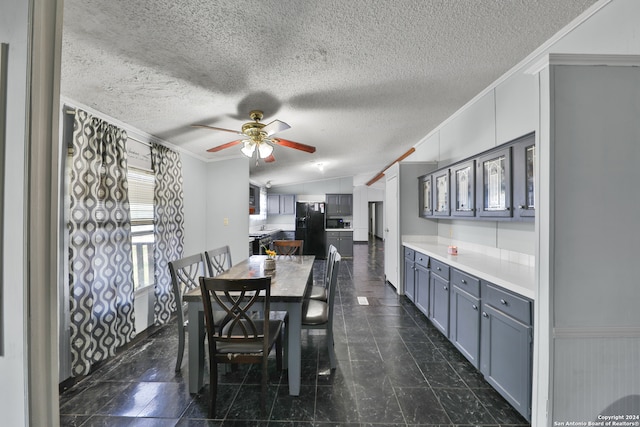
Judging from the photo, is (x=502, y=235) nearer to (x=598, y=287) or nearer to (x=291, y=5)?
(x=598, y=287)

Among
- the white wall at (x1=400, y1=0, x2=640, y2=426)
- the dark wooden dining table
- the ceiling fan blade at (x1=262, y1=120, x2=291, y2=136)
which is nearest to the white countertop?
the white wall at (x1=400, y1=0, x2=640, y2=426)

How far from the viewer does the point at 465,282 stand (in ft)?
7.30

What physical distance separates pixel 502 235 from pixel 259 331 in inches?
95.7

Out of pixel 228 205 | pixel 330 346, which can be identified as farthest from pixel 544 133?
pixel 228 205

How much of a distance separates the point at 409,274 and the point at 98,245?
356 centimetres

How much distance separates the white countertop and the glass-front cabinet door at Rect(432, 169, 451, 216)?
1.86ft

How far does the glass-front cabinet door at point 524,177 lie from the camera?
1.88m

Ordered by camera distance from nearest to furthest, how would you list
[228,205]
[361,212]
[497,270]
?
1. [497,270]
2. [228,205]
3. [361,212]

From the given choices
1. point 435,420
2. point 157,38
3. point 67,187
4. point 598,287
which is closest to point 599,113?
point 598,287

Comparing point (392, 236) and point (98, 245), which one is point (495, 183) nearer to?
point (392, 236)

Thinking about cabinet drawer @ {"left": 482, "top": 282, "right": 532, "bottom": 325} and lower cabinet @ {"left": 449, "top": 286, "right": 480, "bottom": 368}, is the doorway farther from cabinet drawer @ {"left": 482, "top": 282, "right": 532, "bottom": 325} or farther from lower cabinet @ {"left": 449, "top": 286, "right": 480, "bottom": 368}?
cabinet drawer @ {"left": 482, "top": 282, "right": 532, "bottom": 325}

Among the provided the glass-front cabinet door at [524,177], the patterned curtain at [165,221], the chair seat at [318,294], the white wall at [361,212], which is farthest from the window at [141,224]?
the white wall at [361,212]

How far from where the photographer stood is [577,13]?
64.5 inches

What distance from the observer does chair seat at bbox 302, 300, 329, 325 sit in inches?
85.1
